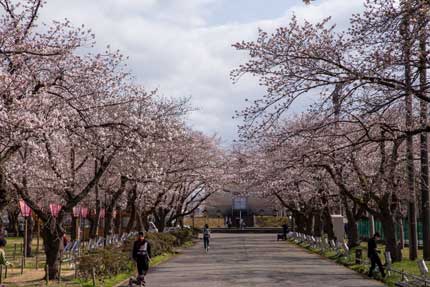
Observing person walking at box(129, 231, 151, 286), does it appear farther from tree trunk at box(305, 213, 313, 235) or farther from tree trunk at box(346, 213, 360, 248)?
tree trunk at box(305, 213, 313, 235)

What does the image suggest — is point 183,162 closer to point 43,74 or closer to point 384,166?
point 384,166

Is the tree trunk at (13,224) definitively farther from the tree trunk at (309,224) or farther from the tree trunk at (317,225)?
the tree trunk at (317,225)

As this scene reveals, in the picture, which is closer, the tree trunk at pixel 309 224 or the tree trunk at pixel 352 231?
the tree trunk at pixel 352 231

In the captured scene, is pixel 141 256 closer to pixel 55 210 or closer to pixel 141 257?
pixel 141 257

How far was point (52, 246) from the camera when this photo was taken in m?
20.6

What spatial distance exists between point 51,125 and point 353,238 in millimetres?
22360

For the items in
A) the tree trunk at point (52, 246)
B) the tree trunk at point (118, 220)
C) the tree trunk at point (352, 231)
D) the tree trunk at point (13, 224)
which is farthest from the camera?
the tree trunk at point (13, 224)

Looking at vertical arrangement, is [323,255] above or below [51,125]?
below

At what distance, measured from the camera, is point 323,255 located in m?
33.0

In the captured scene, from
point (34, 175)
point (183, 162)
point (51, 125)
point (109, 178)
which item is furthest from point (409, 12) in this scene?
point (183, 162)

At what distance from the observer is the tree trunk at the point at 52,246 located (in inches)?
798

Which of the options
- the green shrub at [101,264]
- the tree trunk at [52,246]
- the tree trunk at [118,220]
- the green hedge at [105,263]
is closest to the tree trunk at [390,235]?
the green hedge at [105,263]

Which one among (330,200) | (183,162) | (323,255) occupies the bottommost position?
(323,255)

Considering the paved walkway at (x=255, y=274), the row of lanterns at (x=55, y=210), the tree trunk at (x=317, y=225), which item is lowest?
the paved walkway at (x=255, y=274)
